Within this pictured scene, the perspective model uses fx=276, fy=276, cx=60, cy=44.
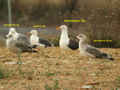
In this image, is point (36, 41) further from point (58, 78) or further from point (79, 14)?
point (58, 78)

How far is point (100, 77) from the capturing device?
4.61 m

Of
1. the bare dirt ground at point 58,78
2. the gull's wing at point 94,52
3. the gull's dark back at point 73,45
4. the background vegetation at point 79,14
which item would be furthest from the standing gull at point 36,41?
the bare dirt ground at point 58,78

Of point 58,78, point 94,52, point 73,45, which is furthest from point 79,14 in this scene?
point 58,78

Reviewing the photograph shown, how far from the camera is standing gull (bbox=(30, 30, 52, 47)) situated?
36.1 ft

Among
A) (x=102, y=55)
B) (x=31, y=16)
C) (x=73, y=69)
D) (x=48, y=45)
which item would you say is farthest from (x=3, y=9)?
(x=73, y=69)

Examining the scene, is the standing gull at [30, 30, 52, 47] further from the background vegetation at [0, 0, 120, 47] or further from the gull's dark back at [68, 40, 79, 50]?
the gull's dark back at [68, 40, 79, 50]

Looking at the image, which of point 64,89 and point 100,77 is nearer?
point 64,89

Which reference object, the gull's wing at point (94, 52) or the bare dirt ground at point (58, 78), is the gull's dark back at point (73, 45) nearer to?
the gull's wing at point (94, 52)

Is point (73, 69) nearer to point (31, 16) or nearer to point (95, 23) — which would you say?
point (95, 23)

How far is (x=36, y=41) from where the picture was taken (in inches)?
448

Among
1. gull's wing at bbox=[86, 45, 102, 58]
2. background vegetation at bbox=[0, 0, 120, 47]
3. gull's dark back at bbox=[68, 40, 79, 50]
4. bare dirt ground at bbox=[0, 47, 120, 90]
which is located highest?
background vegetation at bbox=[0, 0, 120, 47]

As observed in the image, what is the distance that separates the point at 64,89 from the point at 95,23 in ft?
24.5

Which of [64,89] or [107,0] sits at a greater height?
[107,0]

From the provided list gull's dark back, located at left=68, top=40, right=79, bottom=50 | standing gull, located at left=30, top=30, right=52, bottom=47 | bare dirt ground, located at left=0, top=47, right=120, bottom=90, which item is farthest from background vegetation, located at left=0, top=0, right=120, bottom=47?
bare dirt ground, located at left=0, top=47, right=120, bottom=90
